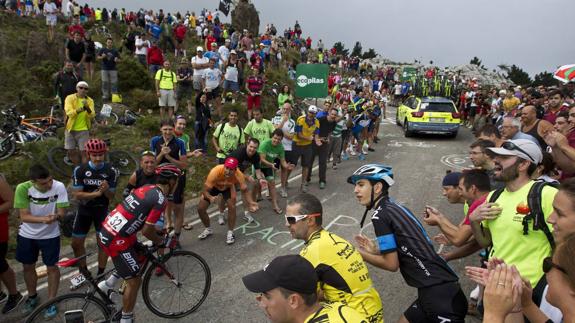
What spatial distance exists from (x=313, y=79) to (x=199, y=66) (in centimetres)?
451

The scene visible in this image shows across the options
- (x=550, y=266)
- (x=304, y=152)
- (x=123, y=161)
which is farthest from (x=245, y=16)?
(x=550, y=266)

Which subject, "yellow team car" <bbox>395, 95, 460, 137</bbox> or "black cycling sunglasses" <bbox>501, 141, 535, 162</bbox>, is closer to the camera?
"black cycling sunglasses" <bbox>501, 141, 535, 162</bbox>

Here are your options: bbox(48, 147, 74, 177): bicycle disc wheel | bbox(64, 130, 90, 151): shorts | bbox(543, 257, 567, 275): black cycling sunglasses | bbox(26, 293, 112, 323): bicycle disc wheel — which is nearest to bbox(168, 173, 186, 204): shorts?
bbox(26, 293, 112, 323): bicycle disc wheel

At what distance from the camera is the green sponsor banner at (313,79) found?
609 inches

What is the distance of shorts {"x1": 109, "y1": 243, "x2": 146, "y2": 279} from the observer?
4.32 metres

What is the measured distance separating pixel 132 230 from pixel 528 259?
150 inches

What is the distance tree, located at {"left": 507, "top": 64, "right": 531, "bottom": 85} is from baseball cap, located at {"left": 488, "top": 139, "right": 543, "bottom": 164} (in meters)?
60.3

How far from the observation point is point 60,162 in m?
9.43

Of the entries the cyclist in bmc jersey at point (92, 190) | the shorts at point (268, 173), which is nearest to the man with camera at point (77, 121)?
the cyclist in bmc jersey at point (92, 190)

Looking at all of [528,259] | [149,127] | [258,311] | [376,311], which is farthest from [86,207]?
[149,127]

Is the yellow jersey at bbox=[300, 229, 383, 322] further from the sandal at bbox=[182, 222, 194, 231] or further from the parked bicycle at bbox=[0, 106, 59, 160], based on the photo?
the parked bicycle at bbox=[0, 106, 59, 160]

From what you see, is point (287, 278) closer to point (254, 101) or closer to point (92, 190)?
point (92, 190)

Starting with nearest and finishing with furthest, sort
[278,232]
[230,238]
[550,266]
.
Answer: [550,266], [230,238], [278,232]

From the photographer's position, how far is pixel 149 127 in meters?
12.4
